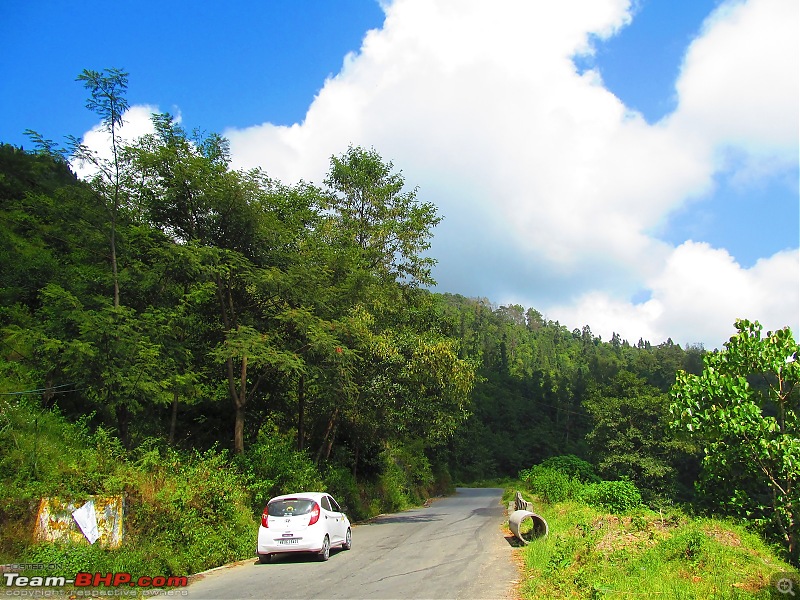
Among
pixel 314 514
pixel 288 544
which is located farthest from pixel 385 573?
pixel 288 544

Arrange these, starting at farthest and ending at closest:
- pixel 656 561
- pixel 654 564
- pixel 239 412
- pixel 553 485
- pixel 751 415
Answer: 1. pixel 553 485
2. pixel 239 412
3. pixel 751 415
4. pixel 656 561
5. pixel 654 564

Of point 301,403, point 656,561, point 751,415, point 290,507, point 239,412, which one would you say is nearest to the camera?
point 656,561

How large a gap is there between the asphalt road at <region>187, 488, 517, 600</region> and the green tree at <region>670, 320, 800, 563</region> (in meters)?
4.84

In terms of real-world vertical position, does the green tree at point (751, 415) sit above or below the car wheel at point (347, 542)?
above

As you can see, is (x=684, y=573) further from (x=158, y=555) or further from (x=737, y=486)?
(x=158, y=555)

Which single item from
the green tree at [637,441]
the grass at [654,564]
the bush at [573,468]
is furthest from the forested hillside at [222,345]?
the green tree at [637,441]

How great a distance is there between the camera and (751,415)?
34.4 feet

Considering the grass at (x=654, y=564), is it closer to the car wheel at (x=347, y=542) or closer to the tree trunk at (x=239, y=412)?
the car wheel at (x=347, y=542)

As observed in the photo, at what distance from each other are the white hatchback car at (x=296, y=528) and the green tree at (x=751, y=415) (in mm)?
7914

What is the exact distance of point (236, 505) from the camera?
46.2 ft

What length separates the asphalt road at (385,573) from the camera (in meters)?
9.30

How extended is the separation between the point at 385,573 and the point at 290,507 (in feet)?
8.99

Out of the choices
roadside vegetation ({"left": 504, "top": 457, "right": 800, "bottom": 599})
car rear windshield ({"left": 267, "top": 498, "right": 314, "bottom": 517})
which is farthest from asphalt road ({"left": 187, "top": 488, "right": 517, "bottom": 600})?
car rear windshield ({"left": 267, "top": 498, "right": 314, "bottom": 517})

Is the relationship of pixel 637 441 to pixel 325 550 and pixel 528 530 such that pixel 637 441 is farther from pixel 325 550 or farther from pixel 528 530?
pixel 325 550
